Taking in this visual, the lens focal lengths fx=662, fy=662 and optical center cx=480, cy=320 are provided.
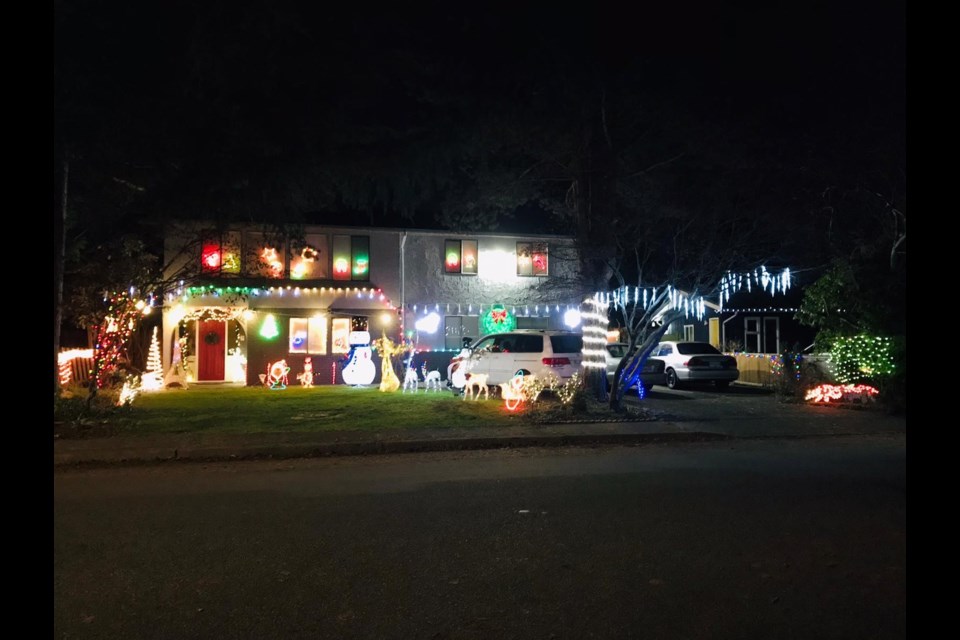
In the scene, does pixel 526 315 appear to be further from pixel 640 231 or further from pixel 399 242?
pixel 640 231

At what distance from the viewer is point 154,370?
759 inches

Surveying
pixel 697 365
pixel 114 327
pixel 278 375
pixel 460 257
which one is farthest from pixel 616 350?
pixel 114 327

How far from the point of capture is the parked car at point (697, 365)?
68.0ft

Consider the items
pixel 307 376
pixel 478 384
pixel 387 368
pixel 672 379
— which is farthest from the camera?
pixel 672 379

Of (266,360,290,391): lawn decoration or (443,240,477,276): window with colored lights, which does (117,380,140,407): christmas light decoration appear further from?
(443,240,477,276): window with colored lights

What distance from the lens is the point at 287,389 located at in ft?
64.2

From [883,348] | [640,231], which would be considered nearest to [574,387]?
[640,231]

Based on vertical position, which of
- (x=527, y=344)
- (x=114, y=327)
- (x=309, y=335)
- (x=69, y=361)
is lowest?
(x=69, y=361)

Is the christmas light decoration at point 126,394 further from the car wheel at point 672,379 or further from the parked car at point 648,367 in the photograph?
the car wheel at point 672,379

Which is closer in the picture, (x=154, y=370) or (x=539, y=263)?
(x=154, y=370)

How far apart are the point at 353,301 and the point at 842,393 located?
1400cm

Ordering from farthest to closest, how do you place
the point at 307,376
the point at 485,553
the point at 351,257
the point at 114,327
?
the point at 351,257
the point at 307,376
the point at 114,327
the point at 485,553

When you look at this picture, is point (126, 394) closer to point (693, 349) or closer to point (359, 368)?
point (359, 368)

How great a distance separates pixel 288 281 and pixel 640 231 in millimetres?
11231
